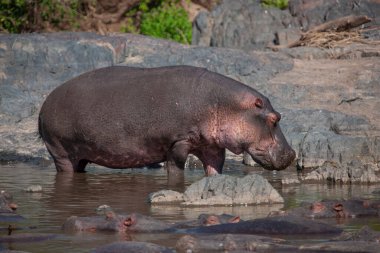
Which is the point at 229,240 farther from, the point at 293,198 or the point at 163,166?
the point at 163,166

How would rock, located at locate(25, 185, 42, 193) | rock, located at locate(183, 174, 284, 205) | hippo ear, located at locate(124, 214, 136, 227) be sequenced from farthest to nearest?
rock, located at locate(25, 185, 42, 193), rock, located at locate(183, 174, 284, 205), hippo ear, located at locate(124, 214, 136, 227)

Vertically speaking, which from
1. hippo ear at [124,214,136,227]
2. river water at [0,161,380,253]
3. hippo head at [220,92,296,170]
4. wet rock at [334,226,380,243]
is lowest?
river water at [0,161,380,253]

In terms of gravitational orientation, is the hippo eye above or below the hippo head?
above

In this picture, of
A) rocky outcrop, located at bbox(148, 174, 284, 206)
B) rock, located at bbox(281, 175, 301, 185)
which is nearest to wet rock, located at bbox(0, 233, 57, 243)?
rocky outcrop, located at bbox(148, 174, 284, 206)

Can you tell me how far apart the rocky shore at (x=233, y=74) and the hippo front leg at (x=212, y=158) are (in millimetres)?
1561

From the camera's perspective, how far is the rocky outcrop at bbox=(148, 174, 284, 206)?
9.65m

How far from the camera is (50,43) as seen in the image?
54.1 ft

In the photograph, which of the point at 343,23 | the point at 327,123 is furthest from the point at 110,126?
the point at 343,23

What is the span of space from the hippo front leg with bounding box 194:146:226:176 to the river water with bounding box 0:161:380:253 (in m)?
0.23

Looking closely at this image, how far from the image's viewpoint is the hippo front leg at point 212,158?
11625mm

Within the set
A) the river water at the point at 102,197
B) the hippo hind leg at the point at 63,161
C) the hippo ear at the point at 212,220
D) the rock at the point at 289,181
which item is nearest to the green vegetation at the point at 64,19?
the river water at the point at 102,197

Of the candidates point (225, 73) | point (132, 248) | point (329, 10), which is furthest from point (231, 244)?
point (329, 10)

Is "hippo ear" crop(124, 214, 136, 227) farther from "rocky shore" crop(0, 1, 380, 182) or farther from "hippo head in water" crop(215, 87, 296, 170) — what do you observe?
"rocky shore" crop(0, 1, 380, 182)

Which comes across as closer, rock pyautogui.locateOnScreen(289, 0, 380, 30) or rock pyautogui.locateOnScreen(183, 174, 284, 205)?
rock pyautogui.locateOnScreen(183, 174, 284, 205)
